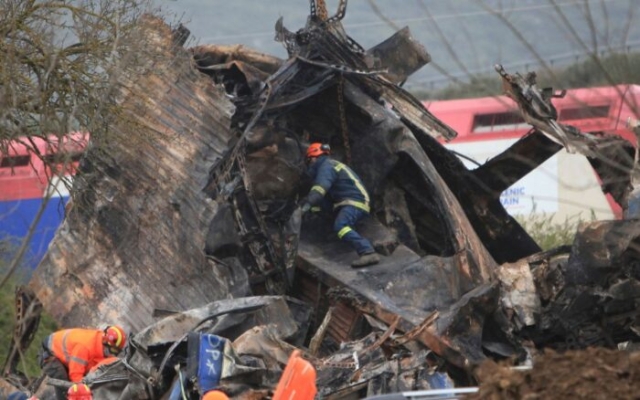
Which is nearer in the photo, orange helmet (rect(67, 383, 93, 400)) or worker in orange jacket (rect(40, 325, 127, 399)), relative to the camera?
orange helmet (rect(67, 383, 93, 400))

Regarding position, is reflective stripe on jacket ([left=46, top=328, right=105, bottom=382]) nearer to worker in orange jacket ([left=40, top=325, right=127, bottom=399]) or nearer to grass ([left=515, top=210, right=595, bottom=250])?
worker in orange jacket ([left=40, top=325, right=127, bottom=399])

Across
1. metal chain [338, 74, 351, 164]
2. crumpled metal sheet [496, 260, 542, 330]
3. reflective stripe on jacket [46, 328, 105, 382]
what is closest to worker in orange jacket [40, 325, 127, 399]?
reflective stripe on jacket [46, 328, 105, 382]

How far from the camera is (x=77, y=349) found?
14867mm

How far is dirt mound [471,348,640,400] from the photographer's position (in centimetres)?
744

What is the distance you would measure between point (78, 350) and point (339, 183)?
2959 millimetres

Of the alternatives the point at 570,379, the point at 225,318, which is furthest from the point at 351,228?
the point at 570,379

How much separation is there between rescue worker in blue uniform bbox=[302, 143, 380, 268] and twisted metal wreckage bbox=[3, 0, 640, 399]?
198 mm

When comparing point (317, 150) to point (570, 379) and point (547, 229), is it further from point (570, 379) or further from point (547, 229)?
point (547, 229)

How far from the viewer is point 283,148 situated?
640 inches

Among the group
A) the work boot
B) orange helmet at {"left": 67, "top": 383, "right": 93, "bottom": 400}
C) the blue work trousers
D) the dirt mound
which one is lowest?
orange helmet at {"left": 67, "top": 383, "right": 93, "bottom": 400}

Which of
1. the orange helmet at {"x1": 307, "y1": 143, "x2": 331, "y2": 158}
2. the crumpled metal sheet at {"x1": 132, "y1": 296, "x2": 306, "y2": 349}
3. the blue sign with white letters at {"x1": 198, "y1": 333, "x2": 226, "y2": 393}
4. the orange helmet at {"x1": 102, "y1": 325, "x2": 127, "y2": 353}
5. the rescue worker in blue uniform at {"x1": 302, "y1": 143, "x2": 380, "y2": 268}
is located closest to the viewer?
the blue sign with white letters at {"x1": 198, "y1": 333, "x2": 226, "y2": 393}

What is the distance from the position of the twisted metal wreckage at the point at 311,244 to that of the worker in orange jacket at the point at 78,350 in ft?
1.06

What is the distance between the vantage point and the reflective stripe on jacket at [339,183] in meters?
15.7

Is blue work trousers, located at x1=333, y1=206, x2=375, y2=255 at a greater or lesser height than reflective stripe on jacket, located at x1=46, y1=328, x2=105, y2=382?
greater
